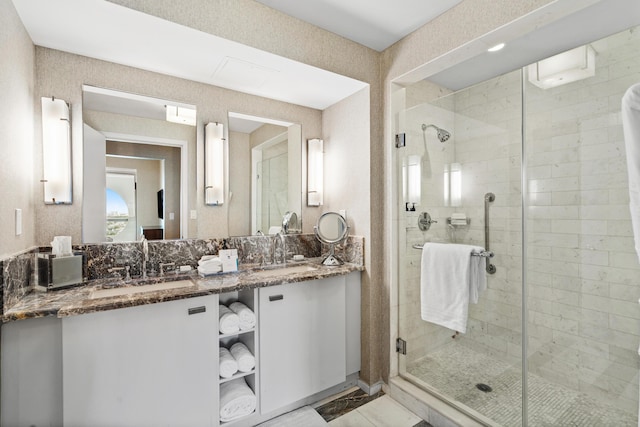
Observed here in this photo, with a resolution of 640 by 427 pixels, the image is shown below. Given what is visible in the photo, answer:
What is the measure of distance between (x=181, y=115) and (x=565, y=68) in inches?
92.5

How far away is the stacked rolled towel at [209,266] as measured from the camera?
186cm

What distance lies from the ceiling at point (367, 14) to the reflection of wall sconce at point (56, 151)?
51.7 inches

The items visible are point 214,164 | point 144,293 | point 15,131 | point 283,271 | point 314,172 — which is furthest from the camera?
point 314,172

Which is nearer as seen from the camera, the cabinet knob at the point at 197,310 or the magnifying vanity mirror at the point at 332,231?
the cabinet knob at the point at 197,310

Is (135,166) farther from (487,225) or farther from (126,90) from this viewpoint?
(487,225)

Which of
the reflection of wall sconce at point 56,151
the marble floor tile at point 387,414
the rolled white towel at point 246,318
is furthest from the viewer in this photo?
the marble floor tile at point 387,414

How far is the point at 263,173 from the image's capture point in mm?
2400

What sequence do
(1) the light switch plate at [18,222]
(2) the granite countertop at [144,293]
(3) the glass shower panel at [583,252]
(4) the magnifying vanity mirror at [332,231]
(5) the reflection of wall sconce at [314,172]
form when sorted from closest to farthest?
(2) the granite countertop at [144,293] → (1) the light switch plate at [18,222] → (3) the glass shower panel at [583,252] → (4) the magnifying vanity mirror at [332,231] → (5) the reflection of wall sconce at [314,172]

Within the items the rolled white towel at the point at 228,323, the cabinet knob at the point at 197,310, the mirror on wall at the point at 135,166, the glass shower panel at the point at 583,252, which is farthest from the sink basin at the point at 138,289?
the glass shower panel at the point at 583,252

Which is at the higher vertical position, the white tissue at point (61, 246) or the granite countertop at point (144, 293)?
the white tissue at point (61, 246)

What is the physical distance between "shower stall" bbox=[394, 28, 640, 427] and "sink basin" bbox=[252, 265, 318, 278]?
87 cm

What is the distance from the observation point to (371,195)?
2.16 meters

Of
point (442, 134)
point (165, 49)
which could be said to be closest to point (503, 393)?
point (442, 134)

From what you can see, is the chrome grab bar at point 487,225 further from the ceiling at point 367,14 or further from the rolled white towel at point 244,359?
the rolled white towel at point 244,359
